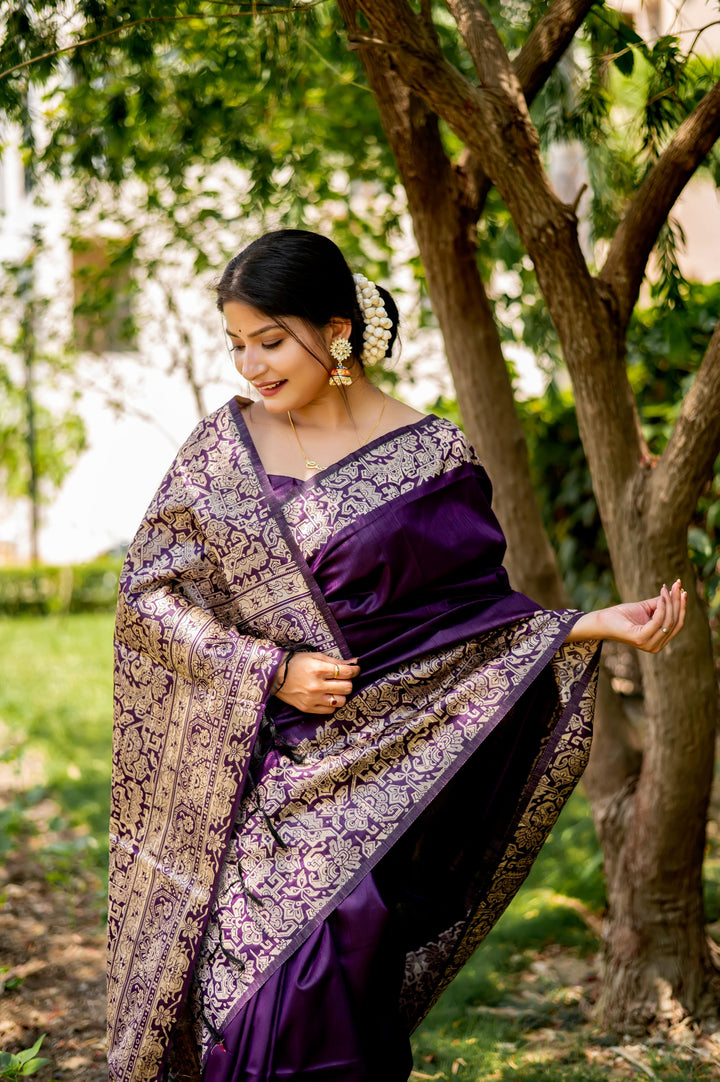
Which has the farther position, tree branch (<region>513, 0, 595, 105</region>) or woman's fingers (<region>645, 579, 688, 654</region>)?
tree branch (<region>513, 0, 595, 105</region>)

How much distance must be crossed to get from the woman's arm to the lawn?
1.25 metres

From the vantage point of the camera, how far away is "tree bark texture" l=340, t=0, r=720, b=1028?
2541mm

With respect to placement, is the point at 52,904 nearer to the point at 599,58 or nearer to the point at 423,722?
the point at 423,722

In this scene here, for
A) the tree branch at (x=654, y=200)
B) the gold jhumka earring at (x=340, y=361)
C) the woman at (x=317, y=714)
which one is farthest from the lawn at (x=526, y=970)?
the tree branch at (x=654, y=200)

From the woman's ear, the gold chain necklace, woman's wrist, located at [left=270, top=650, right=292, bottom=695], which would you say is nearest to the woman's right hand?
woman's wrist, located at [left=270, top=650, right=292, bottom=695]

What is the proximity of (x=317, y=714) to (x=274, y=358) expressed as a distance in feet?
2.36

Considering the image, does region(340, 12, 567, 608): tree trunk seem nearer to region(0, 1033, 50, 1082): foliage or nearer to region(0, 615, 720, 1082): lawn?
region(0, 615, 720, 1082): lawn

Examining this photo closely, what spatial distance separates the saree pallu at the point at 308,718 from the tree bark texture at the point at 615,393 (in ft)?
2.07

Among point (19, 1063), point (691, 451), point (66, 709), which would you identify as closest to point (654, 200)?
point (691, 451)

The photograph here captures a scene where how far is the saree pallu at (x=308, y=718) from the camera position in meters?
2.12

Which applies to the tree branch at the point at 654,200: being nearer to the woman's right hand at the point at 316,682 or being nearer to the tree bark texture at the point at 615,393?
the tree bark texture at the point at 615,393

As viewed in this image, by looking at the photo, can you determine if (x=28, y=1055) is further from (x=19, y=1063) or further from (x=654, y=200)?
(x=654, y=200)

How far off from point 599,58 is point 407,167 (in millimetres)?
578

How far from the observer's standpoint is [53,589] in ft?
40.5
